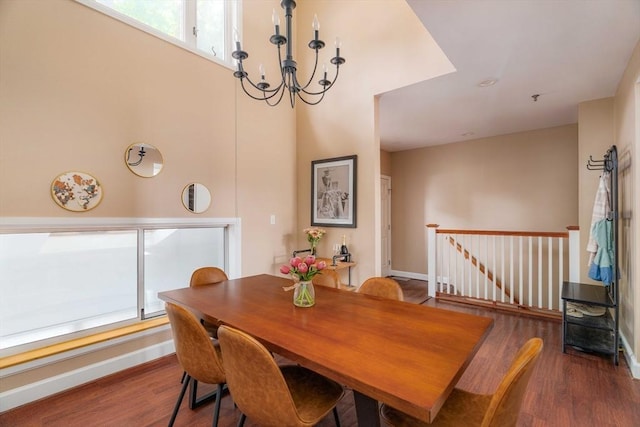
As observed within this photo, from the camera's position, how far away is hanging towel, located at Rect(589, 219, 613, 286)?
8.86 feet

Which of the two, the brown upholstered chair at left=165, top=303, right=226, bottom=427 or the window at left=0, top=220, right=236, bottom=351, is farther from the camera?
the window at left=0, top=220, right=236, bottom=351

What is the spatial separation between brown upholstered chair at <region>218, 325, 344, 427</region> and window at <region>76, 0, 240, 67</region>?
293 centimetres

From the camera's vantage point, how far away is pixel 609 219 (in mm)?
2725

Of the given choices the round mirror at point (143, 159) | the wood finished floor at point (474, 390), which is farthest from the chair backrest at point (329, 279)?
the round mirror at point (143, 159)

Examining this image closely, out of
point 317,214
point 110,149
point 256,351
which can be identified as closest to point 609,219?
point 317,214

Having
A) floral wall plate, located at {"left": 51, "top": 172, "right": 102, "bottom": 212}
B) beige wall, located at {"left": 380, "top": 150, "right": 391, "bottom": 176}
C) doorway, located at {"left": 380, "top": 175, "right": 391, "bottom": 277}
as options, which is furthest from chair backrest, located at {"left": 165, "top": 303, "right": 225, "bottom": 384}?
beige wall, located at {"left": 380, "top": 150, "right": 391, "bottom": 176}

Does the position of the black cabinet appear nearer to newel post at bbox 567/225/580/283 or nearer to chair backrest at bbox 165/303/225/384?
newel post at bbox 567/225/580/283

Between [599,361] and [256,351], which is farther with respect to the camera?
[599,361]

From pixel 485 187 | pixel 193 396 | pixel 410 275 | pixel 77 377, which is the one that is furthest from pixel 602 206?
pixel 77 377

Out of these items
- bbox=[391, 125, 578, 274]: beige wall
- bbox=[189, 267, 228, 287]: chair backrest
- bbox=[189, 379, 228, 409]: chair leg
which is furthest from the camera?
bbox=[391, 125, 578, 274]: beige wall

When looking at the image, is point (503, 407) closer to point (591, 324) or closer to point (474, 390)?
point (474, 390)

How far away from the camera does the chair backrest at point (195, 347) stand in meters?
1.51

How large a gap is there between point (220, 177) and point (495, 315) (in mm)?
3809

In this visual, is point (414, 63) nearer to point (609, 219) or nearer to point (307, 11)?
point (307, 11)
